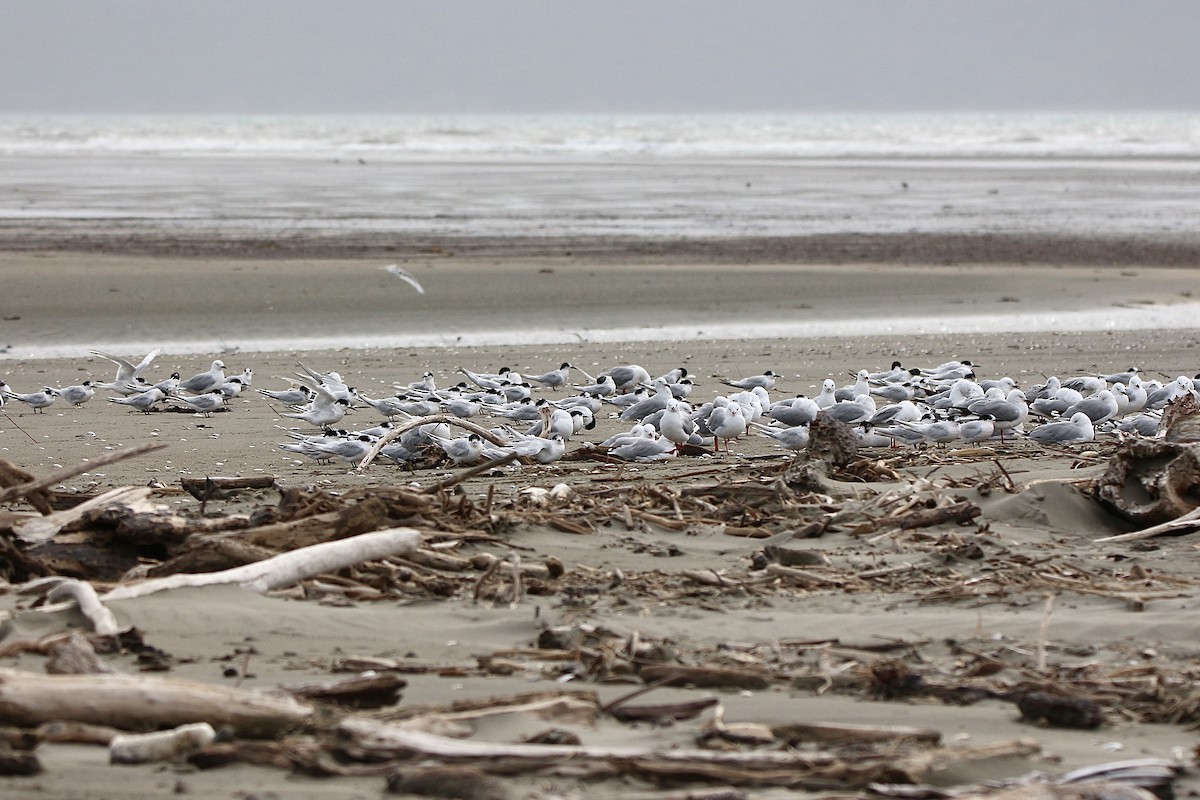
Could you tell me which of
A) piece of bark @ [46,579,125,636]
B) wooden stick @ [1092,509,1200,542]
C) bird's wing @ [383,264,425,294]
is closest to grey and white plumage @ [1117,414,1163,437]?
wooden stick @ [1092,509,1200,542]

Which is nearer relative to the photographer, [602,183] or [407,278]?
[407,278]

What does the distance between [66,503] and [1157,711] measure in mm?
4405

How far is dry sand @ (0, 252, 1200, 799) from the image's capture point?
3.96 m

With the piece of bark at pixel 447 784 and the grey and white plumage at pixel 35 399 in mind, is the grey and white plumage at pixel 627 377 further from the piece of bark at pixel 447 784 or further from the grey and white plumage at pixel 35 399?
the piece of bark at pixel 447 784

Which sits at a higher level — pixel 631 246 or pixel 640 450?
pixel 631 246

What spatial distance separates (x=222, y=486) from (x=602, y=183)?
3036 centimetres

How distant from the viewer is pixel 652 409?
33.3 feet

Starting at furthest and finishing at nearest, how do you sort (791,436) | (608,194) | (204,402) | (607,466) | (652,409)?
(608,194) → (204,402) → (652,409) → (791,436) → (607,466)

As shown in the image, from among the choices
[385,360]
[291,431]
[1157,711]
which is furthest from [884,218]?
[1157,711]

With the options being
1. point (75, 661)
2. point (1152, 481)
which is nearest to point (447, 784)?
point (75, 661)

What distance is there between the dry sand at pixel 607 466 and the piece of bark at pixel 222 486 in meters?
0.17

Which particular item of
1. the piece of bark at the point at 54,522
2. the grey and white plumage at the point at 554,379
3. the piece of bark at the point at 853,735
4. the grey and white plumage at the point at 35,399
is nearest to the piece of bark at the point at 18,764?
the piece of bark at the point at 853,735

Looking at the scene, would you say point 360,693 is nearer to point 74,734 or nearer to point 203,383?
point 74,734

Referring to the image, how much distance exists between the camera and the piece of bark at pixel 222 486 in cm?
670
